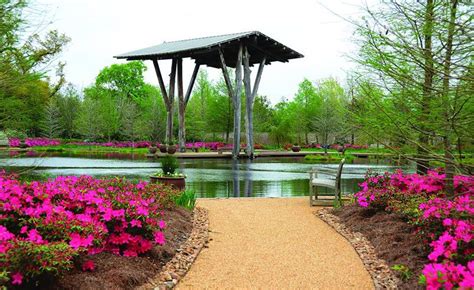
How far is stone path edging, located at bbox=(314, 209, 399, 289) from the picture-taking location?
4.00 meters

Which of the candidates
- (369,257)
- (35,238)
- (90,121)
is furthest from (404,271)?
(90,121)

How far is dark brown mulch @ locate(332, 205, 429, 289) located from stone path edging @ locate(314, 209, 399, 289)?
59mm

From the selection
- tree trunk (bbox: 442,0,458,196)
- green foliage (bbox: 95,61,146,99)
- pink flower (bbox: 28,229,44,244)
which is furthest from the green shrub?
green foliage (bbox: 95,61,146,99)

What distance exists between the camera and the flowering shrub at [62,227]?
2.94 meters

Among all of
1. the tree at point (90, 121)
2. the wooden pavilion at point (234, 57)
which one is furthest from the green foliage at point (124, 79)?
the wooden pavilion at point (234, 57)

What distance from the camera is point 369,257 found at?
4.79 m

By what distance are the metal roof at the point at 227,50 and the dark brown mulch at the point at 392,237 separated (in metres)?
16.7

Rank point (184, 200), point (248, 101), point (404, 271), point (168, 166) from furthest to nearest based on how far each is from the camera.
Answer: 1. point (248, 101)
2. point (168, 166)
3. point (184, 200)
4. point (404, 271)

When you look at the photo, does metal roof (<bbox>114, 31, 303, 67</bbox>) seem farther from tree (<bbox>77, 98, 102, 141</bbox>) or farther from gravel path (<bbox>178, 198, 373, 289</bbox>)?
gravel path (<bbox>178, 198, 373, 289</bbox>)

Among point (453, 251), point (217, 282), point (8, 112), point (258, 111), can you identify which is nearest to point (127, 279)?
point (217, 282)

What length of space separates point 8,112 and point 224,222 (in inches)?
132

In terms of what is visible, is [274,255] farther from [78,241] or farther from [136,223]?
[78,241]

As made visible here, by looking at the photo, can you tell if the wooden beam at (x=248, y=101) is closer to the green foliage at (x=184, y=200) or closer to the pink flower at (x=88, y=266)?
the green foliage at (x=184, y=200)

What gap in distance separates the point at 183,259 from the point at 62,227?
4.62 feet
